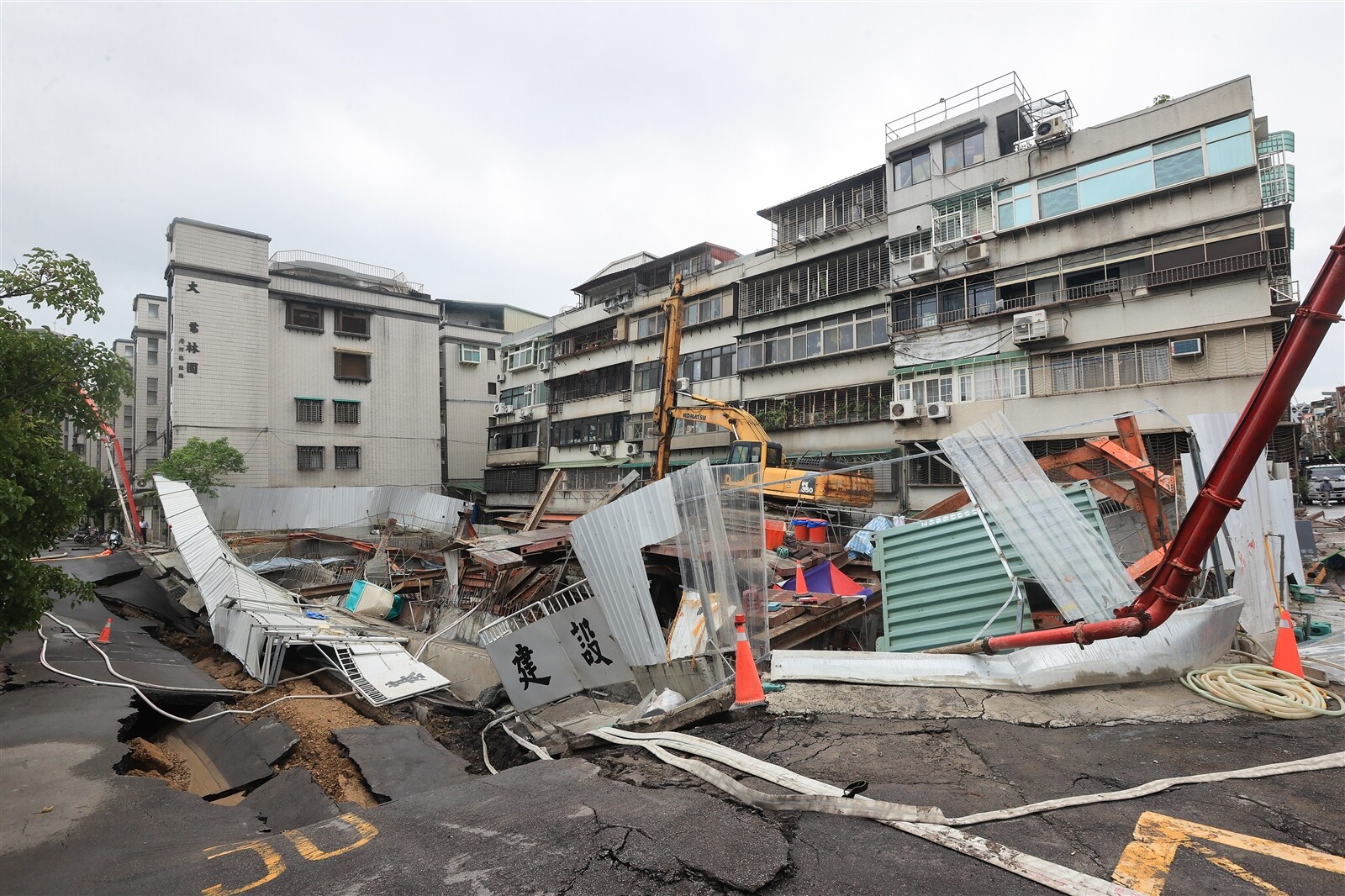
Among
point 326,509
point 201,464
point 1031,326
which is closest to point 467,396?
point 326,509

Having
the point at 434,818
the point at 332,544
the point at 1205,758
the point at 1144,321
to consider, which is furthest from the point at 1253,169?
the point at 332,544

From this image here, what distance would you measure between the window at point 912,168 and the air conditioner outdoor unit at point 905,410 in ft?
25.9

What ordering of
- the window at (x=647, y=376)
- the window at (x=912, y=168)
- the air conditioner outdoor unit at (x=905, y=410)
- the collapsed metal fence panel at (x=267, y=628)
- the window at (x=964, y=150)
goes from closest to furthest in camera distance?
the collapsed metal fence panel at (x=267, y=628) < the window at (x=964, y=150) < the air conditioner outdoor unit at (x=905, y=410) < the window at (x=912, y=168) < the window at (x=647, y=376)

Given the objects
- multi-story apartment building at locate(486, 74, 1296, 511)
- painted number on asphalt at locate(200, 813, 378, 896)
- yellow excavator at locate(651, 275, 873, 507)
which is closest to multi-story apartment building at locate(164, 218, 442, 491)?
multi-story apartment building at locate(486, 74, 1296, 511)

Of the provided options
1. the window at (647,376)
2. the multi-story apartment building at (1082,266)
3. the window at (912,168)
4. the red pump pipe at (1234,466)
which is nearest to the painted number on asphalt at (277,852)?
the red pump pipe at (1234,466)

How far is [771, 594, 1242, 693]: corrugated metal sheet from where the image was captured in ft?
18.5

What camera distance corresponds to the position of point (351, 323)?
1555 inches

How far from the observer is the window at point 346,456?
3844 cm

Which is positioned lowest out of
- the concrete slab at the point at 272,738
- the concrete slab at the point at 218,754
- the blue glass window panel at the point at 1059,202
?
the concrete slab at the point at 218,754

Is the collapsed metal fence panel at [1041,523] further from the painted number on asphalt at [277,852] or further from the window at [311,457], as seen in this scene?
the window at [311,457]

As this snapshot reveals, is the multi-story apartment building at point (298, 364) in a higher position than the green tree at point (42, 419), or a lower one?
higher

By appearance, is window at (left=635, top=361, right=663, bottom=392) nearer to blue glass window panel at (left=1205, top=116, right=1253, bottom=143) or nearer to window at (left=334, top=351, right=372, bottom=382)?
window at (left=334, top=351, right=372, bottom=382)

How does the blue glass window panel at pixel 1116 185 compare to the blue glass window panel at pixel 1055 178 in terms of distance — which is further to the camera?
the blue glass window panel at pixel 1055 178

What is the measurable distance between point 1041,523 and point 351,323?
4090 cm
